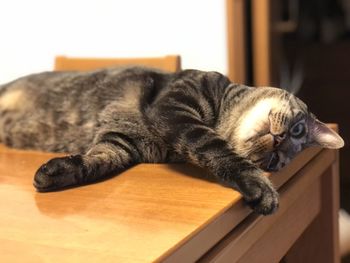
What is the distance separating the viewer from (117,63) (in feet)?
5.31

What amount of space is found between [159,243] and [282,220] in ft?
1.34

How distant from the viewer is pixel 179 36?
1.85 metres

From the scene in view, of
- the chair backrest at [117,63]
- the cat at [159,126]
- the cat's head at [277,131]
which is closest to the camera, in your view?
the cat at [159,126]

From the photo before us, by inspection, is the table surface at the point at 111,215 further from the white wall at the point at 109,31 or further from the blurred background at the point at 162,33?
the white wall at the point at 109,31

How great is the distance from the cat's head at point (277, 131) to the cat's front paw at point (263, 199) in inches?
6.4

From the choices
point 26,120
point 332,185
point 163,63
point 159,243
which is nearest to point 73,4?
point 163,63

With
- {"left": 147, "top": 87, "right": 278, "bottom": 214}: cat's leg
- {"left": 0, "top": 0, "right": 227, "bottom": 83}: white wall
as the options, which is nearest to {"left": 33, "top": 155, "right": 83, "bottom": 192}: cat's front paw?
{"left": 147, "top": 87, "right": 278, "bottom": 214}: cat's leg

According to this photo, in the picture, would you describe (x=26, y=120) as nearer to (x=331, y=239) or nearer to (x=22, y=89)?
(x=22, y=89)

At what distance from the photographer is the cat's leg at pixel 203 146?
736 millimetres

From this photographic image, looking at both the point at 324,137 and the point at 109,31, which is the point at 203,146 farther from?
the point at 109,31

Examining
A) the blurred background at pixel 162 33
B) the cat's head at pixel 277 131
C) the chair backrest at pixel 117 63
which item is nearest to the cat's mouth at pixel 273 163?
the cat's head at pixel 277 131

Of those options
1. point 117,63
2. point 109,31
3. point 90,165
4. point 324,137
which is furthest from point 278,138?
point 109,31

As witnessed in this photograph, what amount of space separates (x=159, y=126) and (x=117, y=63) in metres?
0.68

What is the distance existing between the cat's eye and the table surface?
0.25 meters
